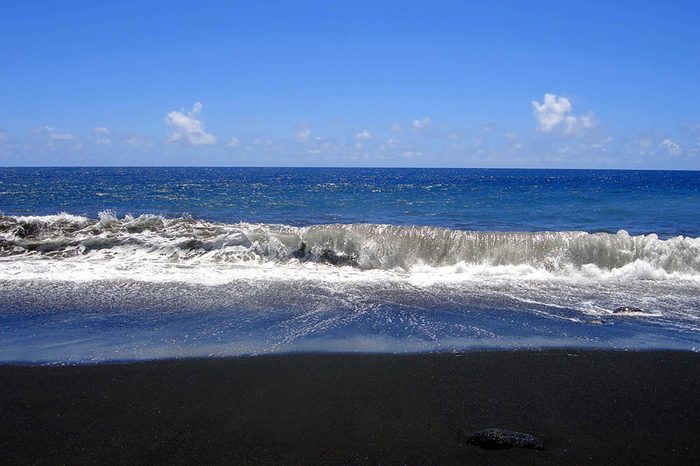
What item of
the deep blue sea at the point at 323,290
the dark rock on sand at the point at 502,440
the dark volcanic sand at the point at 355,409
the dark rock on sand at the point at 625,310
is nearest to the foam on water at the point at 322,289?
the deep blue sea at the point at 323,290

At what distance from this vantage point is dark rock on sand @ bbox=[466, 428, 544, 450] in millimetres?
4559

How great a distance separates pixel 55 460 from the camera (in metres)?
4.35

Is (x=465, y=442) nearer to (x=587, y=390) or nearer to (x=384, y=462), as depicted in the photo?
(x=384, y=462)

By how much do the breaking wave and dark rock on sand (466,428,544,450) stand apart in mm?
7988

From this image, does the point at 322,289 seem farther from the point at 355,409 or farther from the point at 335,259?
the point at 355,409

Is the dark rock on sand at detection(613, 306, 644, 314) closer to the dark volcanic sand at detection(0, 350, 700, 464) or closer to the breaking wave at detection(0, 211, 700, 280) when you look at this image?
the dark volcanic sand at detection(0, 350, 700, 464)

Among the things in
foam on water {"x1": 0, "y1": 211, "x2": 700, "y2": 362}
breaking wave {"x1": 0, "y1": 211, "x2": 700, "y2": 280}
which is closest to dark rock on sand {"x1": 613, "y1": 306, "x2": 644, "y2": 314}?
foam on water {"x1": 0, "y1": 211, "x2": 700, "y2": 362}

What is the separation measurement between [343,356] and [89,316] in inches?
189

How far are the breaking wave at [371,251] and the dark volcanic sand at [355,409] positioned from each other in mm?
6363

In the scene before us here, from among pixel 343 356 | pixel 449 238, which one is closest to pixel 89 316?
pixel 343 356

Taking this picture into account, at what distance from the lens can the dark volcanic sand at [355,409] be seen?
450 cm

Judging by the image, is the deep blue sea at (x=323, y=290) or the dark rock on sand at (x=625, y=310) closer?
the deep blue sea at (x=323, y=290)

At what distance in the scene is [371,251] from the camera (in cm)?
1448

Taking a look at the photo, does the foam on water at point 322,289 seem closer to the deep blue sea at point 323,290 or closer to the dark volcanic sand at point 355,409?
the deep blue sea at point 323,290
